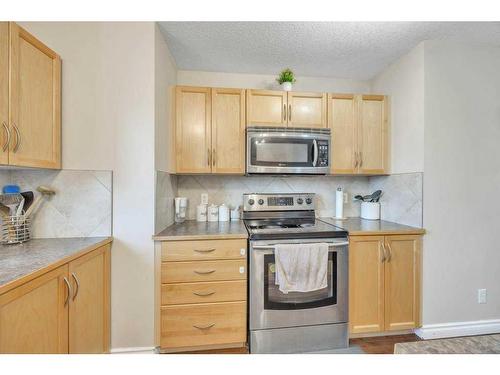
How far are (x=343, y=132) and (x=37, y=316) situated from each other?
2.48m

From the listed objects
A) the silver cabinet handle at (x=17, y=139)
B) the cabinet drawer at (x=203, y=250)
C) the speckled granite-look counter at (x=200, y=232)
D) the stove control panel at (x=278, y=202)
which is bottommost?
the cabinet drawer at (x=203, y=250)

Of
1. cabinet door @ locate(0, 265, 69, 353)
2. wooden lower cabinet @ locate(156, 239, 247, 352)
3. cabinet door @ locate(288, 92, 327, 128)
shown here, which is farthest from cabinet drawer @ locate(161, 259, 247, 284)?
cabinet door @ locate(288, 92, 327, 128)

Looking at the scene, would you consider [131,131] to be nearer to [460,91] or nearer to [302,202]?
[302,202]

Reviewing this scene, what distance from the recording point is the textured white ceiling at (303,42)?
174cm

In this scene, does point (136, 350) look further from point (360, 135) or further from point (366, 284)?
point (360, 135)

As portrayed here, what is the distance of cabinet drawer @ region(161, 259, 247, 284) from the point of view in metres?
1.64

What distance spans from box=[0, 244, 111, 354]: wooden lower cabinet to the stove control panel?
1.26 m

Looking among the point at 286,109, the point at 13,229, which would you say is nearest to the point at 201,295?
the point at 13,229

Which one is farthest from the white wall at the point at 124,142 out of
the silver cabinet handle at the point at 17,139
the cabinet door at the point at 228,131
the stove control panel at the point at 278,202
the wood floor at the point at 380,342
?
the wood floor at the point at 380,342

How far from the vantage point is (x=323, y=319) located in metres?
1.78

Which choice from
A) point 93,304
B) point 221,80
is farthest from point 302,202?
point 93,304

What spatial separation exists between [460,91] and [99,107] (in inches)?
112

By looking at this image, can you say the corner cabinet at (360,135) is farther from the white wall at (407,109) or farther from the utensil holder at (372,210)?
the utensil holder at (372,210)

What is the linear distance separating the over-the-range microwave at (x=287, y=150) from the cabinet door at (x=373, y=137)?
1.30 ft
